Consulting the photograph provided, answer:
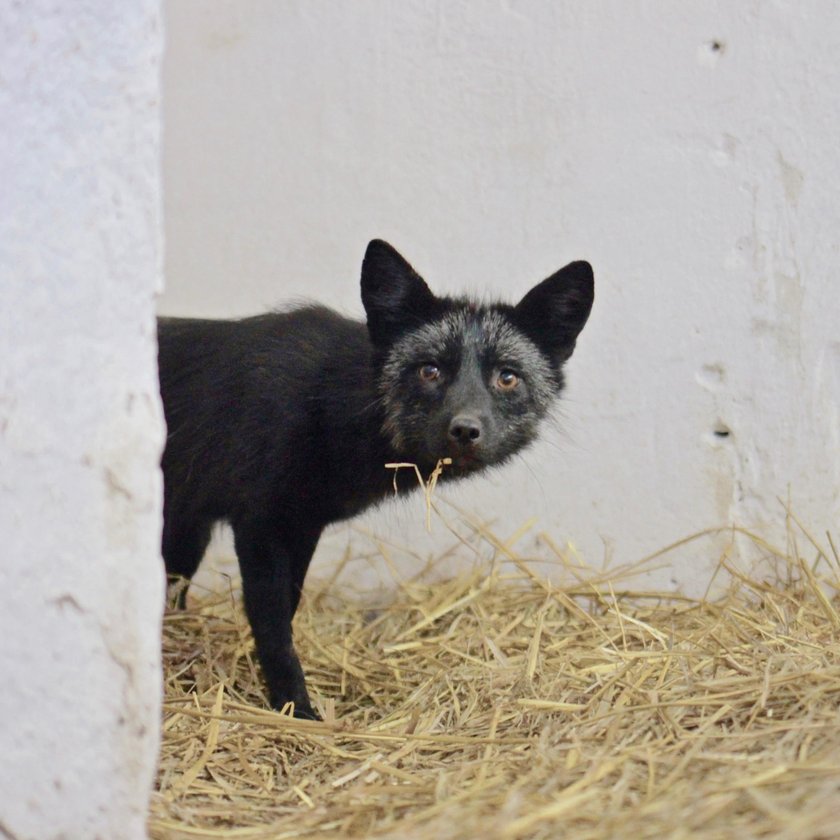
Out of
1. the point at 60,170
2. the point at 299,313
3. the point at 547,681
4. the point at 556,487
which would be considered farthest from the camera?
the point at 556,487

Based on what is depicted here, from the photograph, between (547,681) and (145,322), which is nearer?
(145,322)

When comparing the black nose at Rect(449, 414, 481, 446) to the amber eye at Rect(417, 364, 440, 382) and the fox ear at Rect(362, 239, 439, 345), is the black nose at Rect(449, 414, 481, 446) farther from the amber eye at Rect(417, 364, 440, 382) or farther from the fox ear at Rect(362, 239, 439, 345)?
the fox ear at Rect(362, 239, 439, 345)

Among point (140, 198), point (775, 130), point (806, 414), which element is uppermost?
point (775, 130)

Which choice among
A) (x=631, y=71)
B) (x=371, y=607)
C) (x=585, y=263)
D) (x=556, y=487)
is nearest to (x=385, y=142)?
(x=631, y=71)

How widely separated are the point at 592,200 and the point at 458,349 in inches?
46.7

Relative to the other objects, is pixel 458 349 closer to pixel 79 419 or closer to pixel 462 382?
pixel 462 382

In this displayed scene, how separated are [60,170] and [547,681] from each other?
2213 millimetres

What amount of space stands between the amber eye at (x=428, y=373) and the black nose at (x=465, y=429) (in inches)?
12.1

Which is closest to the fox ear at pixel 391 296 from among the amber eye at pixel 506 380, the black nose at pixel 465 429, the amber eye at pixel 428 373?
the amber eye at pixel 428 373

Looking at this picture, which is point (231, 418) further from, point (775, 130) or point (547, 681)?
point (775, 130)

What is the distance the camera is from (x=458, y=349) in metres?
4.02

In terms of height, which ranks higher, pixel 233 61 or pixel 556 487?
pixel 233 61

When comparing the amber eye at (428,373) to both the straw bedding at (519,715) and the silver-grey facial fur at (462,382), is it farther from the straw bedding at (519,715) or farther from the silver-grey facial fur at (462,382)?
the straw bedding at (519,715)

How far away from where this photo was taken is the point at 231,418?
13.4 feet
